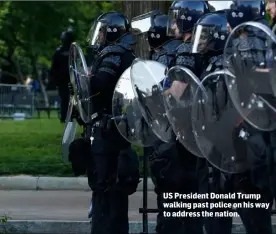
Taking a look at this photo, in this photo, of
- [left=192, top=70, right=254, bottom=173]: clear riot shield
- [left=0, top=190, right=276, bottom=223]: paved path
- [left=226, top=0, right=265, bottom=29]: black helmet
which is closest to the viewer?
[left=192, top=70, right=254, bottom=173]: clear riot shield

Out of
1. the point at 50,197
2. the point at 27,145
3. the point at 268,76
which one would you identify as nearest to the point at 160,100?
the point at 268,76

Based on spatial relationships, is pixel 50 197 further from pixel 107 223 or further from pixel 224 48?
pixel 224 48

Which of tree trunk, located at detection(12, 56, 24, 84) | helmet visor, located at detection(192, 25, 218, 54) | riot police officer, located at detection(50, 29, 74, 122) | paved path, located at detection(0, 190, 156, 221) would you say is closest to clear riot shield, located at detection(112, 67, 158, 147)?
helmet visor, located at detection(192, 25, 218, 54)

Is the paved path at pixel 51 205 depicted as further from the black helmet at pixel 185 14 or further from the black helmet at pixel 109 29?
the black helmet at pixel 185 14

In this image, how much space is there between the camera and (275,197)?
267 inches

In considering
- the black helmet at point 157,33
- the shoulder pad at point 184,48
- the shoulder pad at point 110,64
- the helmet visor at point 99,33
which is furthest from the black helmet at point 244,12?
the helmet visor at point 99,33

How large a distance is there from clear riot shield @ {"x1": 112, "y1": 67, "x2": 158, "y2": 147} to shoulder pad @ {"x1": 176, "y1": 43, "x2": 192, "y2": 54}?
61cm

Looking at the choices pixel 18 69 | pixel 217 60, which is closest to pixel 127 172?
pixel 217 60

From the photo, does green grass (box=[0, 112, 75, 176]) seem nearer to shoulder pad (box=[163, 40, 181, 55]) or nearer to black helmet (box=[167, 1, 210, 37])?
shoulder pad (box=[163, 40, 181, 55])

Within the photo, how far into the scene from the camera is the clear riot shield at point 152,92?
23.4 feet

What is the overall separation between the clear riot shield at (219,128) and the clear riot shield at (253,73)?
165 millimetres

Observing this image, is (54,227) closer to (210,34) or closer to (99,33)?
(99,33)

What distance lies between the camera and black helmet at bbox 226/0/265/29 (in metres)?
6.72

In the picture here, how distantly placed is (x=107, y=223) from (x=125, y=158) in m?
0.58
